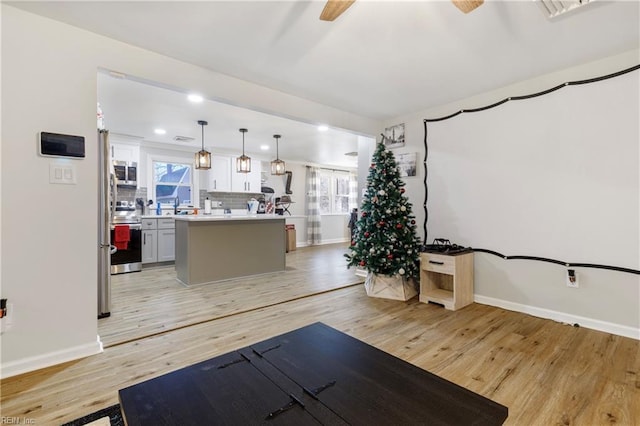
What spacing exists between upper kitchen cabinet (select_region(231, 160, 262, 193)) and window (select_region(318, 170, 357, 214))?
2.34 meters

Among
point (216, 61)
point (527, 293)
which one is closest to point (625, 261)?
point (527, 293)

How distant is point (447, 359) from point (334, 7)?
247cm

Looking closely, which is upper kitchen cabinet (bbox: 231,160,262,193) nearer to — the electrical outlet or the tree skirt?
the tree skirt

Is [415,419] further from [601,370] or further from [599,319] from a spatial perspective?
[599,319]

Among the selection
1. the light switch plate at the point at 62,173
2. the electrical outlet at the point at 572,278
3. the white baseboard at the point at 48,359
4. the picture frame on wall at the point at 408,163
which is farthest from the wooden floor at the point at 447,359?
the picture frame on wall at the point at 408,163

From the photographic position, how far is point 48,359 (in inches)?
82.1

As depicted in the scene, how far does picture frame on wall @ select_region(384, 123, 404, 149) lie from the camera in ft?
14.3

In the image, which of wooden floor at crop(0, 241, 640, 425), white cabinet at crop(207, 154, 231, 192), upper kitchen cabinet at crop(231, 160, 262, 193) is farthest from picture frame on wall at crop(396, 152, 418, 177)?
white cabinet at crop(207, 154, 231, 192)

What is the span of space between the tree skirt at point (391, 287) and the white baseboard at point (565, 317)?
756 mm

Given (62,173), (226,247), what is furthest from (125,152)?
(62,173)

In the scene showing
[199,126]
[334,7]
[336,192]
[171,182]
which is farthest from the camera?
[336,192]

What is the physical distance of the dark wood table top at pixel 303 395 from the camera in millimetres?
940

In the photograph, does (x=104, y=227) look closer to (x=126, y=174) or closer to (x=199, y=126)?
(x=199, y=126)

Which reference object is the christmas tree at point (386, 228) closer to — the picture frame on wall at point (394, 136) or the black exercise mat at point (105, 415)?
the picture frame on wall at point (394, 136)
